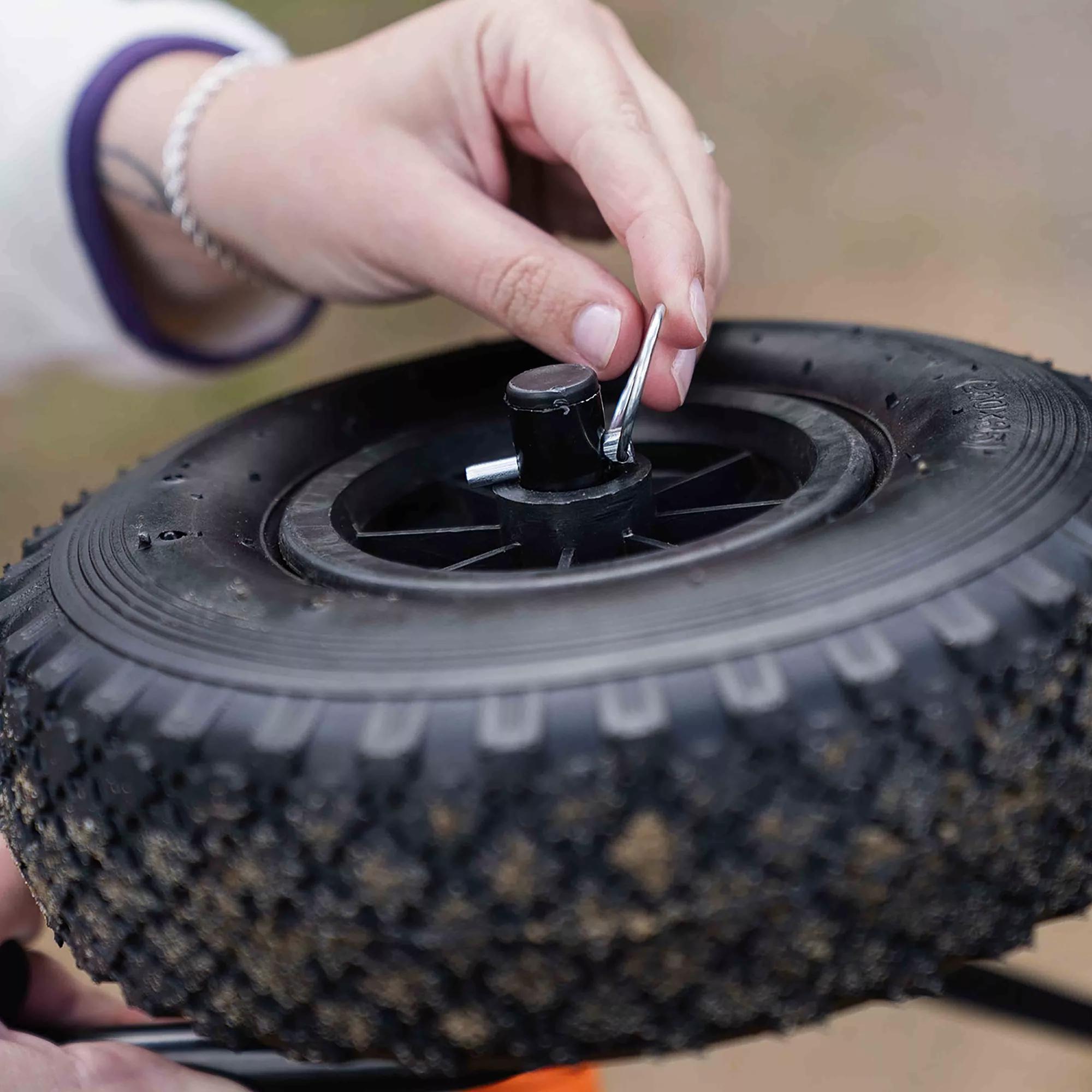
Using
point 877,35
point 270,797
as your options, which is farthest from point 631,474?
point 877,35

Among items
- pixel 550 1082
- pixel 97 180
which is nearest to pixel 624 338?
pixel 550 1082

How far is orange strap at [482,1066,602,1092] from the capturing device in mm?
888

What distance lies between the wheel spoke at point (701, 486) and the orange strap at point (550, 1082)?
16.7 inches

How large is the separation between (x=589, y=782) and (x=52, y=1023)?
641 mm

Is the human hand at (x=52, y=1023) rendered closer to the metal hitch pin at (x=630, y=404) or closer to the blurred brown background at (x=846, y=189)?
the metal hitch pin at (x=630, y=404)

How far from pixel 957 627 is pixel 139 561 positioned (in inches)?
19.4

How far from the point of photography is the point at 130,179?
4.58ft

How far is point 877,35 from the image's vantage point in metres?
3.81

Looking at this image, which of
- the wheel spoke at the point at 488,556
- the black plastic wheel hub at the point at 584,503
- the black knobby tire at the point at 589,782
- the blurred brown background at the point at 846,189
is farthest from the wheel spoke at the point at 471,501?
the blurred brown background at the point at 846,189

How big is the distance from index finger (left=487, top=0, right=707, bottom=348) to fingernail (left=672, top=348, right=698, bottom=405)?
2 centimetres

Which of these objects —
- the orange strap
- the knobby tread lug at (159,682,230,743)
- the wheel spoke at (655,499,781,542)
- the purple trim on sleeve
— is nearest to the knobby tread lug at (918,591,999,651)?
the wheel spoke at (655,499,781,542)

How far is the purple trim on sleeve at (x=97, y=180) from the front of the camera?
4.58 feet

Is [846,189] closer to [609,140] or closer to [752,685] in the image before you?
[609,140]

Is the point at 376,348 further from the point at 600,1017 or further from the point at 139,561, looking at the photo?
the point at 600,1017
